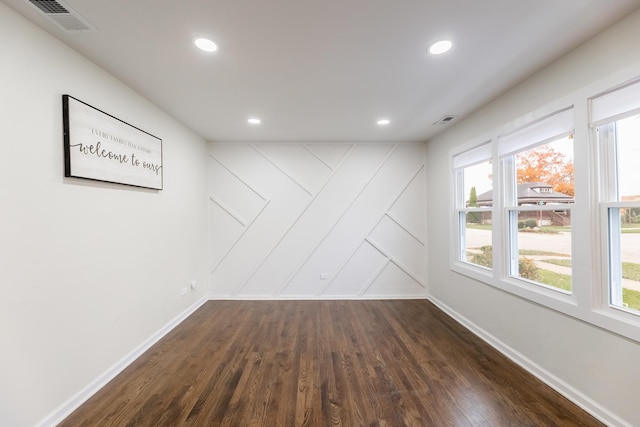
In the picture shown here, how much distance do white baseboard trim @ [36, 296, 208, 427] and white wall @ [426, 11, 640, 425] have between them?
11.7 feet

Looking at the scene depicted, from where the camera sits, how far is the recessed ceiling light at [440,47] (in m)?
1.87

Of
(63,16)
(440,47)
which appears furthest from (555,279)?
(63,16)

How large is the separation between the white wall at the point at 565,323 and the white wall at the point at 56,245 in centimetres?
361

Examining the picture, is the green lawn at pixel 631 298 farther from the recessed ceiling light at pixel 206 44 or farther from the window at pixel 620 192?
the recessed ceiling light at pixel 206 44

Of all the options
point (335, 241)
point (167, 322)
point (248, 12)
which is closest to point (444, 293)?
point (335, 241)

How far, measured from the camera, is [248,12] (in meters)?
1.58

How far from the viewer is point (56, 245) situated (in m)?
1.82

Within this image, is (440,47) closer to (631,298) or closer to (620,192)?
(620,192)

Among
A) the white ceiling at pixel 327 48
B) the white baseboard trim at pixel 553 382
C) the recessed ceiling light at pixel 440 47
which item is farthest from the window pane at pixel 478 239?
the recessed ceiling light at pixel 440 47

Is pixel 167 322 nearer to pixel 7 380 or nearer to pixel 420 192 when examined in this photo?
pixel 7 380

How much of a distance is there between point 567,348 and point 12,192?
386 centimetres

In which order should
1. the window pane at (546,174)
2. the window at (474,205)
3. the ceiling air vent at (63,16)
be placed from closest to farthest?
the ceiling air vent at (63,16)
the window pane at (546,174)
the window at (474,205)

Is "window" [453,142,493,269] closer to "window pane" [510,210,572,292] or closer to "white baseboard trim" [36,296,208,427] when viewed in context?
"window pane" [510,210,572,292]

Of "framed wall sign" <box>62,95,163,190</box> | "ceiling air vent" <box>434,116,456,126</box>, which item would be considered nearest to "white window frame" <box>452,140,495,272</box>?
"ceiling air vent" <box>434,116,456,126</box>
